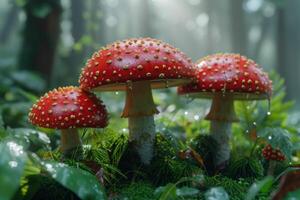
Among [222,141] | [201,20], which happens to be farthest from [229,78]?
[201,20]

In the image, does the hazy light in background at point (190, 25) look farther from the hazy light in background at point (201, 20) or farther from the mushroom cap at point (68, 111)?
the mushroom cap at point (68, 111)

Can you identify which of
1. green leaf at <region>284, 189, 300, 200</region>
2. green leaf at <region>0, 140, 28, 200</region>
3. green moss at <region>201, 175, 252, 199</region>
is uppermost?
green leaf at <region>0, 140, 28, 200</region>

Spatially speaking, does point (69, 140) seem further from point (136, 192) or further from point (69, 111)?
point (136, 192)

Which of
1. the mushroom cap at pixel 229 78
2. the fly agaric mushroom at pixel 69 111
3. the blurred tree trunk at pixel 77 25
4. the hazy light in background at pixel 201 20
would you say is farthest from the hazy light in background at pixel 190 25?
the fly agaric mushroom at pixel 69 111

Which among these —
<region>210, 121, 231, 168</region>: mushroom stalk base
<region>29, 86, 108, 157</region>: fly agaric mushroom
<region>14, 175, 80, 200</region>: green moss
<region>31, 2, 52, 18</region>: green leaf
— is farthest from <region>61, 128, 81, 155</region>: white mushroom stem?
<region>31, 2, 52, 18</region>: green leaf

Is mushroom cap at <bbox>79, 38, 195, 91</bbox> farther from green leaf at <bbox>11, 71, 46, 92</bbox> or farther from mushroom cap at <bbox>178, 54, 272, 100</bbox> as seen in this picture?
green leaf at <bbox>11, 71, 46, 92</bbox>
